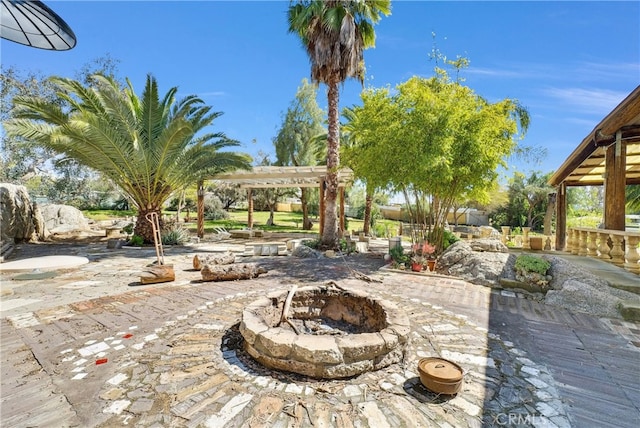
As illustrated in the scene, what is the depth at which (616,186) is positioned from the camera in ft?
20.4

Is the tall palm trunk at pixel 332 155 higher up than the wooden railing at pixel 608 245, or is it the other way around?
the tall palm trunk at pixel 332 155

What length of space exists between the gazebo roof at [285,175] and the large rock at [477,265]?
5740mm

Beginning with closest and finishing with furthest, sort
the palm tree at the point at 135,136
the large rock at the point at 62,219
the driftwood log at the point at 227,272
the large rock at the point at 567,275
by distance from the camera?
the large rock at the point at 567,275
the driftwood log at the point at 227,272
the palm tree at the point at 135,136
the large rock at the point at 62,219

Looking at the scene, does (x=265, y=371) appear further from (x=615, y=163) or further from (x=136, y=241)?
(x=136, y=241)

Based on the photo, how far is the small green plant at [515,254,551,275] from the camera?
19.5 feet

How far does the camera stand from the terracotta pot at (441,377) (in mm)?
2338

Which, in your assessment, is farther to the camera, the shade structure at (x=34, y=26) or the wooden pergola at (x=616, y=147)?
the wooden pergola at (x=616, y=147)

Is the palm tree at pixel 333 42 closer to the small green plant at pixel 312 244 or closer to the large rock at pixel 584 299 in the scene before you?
the small green plant at pixel 312 244

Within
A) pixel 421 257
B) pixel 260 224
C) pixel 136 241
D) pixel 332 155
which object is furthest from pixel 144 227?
pixel 260 224

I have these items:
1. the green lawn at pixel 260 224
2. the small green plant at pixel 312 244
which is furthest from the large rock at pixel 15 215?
the small green plant at pixel 312 244

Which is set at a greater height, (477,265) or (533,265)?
(533,265)

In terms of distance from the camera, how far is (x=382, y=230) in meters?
18.2

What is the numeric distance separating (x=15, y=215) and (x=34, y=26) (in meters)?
12.6

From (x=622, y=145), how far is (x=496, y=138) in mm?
2457
